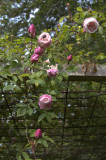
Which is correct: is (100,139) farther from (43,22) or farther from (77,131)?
(43,22)

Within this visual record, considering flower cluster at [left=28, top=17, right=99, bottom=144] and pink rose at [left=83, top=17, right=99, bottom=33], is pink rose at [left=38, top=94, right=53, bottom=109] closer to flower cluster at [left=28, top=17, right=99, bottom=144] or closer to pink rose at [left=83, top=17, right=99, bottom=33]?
flower cluster at [left=28, top=17, right=99, bottom=144]

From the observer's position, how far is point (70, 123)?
2143 millimetres

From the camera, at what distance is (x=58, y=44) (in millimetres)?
1489

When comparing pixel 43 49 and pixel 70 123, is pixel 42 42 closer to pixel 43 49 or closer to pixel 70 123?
pixel 43 49

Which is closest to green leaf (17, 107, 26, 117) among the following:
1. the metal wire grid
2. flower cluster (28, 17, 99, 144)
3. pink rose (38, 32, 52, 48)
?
flower cluster (28, 17, 99, 144)

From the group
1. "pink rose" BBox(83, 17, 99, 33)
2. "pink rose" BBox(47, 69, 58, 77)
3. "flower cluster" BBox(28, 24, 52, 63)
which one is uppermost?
"pink rose" BBox(83, 17, 99, 33)

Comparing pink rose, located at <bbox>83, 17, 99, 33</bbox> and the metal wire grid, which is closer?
pink rose, located at <bbox>83, 17, 99, 33</bbox>

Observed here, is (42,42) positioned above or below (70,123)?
above

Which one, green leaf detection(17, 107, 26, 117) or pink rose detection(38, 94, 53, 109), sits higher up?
pink rose detection(38, 94, 53, 109)

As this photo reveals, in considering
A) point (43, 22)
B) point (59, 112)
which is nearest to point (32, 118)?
point (59, 112)

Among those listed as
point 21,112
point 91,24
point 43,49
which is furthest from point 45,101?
point 91,24

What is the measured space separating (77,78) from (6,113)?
827mm

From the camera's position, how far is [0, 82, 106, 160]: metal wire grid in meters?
1.70

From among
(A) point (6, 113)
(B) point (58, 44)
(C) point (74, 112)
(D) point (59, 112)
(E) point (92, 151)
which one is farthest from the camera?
(E) point (92, 151)
